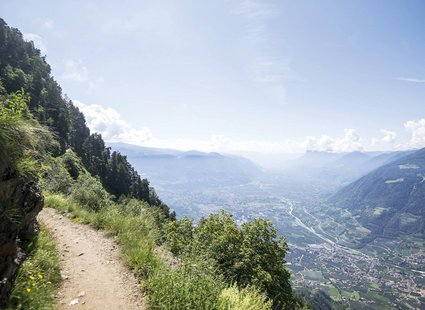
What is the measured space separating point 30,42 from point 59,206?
380ft

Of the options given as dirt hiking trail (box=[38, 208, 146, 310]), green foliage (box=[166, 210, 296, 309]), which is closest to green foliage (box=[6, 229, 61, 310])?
dirt hiking trail (box=[38, 208, 146, 310])

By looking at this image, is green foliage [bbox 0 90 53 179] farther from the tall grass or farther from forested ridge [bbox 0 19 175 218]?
forested ridge [bbox 0 19 175 218]

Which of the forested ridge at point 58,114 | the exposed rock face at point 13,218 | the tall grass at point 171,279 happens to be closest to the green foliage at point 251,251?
the tall grass at point 171,279

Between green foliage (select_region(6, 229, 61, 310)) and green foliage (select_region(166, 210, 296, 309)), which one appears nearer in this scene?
green foliage (select_region(6, 229, 61, 310))

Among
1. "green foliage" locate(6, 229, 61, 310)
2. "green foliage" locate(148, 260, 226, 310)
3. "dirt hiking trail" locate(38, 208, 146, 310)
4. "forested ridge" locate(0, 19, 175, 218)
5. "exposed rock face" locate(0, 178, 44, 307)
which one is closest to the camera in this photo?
"exposed rock face" locate(0, 178, 44, 307)

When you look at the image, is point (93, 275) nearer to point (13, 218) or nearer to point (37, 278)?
point (37, 278)

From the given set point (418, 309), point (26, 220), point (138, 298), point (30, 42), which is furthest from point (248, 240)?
point (418, 309)

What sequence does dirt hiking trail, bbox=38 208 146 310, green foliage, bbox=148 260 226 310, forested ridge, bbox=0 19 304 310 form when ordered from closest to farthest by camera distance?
forested ridge, bbox=0 19 304 310 → green foliage, bbox=148 260 226 310 → dirt hiking trail, bbox=38 208 146 310

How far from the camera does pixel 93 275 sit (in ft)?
27.6

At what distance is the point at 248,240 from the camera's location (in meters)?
21.8

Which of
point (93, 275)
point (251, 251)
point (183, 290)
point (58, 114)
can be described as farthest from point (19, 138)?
point (58, 114)

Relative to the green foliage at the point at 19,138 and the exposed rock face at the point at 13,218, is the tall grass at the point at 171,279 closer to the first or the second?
the exposed rock face at the point at 13,218

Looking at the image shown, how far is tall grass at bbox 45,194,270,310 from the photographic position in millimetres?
6805

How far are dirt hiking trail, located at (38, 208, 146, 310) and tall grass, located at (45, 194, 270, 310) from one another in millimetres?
379
